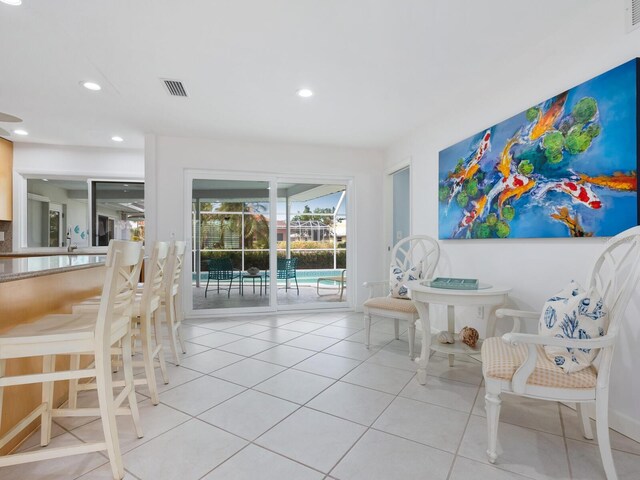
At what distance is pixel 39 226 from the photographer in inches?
208

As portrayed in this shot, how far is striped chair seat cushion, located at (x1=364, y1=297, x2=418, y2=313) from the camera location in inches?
120

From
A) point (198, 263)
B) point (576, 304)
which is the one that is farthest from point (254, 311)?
point (576, 304)

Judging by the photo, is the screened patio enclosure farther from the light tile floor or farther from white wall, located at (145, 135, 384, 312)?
the light tile floor

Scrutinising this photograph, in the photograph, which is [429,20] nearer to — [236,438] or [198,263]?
[236,438]

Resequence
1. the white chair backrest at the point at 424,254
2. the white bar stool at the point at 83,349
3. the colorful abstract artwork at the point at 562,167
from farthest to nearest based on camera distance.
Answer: the white chair backrest at the point at 424,254 < the colorful abstract artwork at the point at 562,167 < the white bar stool at the point at 83,349

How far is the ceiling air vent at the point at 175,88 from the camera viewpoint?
9.92 ft

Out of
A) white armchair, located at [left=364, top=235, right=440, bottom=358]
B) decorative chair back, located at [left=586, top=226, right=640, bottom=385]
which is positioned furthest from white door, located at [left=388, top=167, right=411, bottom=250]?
decorative chair back, located at [left=586, top=226, right=640, bottom=385]

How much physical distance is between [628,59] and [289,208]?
4103mm

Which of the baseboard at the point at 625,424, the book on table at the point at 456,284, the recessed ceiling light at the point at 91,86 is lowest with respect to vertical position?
the baseboard at the point at 625,424

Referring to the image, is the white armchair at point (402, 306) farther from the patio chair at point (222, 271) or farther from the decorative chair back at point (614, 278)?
the patio chair at point (222, 271)

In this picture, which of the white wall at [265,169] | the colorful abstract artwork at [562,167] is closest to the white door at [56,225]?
the white wall at [265,169]

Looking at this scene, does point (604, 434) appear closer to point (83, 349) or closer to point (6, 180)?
point (83, 349)

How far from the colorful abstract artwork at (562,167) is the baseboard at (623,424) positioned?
3.32 ft

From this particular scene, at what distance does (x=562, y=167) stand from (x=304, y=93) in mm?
2232
